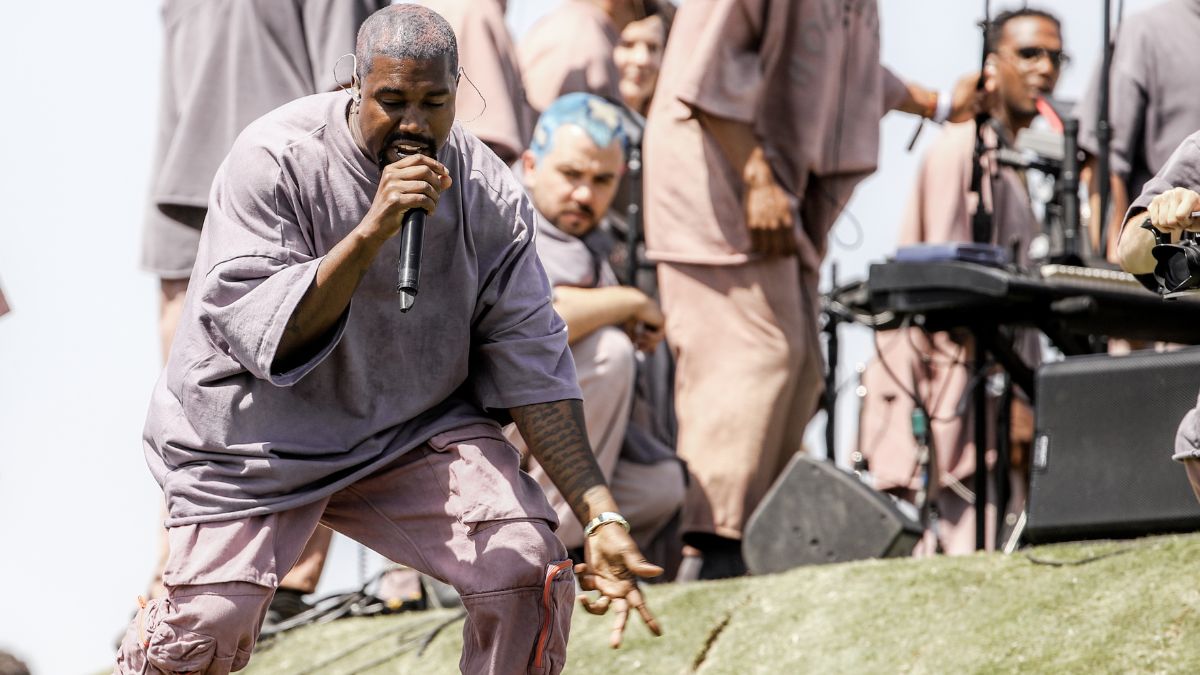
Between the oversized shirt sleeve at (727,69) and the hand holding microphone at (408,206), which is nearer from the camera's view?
the hand holding microphone at (408,206)

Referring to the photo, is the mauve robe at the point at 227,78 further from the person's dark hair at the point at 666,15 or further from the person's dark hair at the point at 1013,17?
the person's dark hair at the point at 1013,17

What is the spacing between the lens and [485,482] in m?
4.22

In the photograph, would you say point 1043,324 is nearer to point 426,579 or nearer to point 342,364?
point 426,579

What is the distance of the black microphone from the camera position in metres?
3.84

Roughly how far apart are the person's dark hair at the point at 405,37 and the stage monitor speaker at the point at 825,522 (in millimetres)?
2632

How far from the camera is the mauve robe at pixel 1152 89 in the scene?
7.39 metres

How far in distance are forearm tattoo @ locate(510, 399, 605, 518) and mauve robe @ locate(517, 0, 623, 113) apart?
323 centimetres

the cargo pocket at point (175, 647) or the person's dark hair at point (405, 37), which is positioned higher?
the person's dark hair at point (405, 37)

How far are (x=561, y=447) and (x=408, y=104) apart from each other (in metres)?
0.77

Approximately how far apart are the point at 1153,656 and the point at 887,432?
4.05m

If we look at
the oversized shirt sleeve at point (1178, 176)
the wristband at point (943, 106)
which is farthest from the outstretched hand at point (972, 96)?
the oversized shirt sleeve at point (1178, 176)

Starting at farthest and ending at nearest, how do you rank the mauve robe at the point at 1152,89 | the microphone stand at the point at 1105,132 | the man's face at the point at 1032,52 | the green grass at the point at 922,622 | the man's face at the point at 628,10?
the man's face at the point at 1032,52 → the man's face at the point at 628,10 → the mauve robe at the point at 1152,89 → the microphone stand at the point at 1105,132 → the green grass at the point at 922,622

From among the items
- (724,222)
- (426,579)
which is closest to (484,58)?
(724,222)

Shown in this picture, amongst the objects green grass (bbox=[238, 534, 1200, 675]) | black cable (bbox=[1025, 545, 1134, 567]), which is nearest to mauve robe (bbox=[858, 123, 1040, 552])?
green grass (bbox=[238, 534, 1200, 675])
